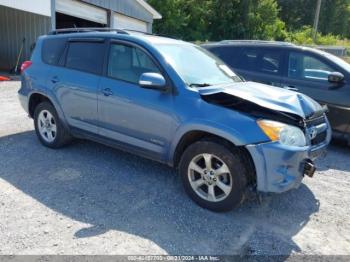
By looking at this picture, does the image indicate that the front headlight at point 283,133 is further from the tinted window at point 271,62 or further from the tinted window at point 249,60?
the tinted window at point 249,60

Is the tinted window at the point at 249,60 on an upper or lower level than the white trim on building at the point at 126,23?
lower

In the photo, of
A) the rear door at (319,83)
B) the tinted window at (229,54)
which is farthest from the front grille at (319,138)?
the tinted window at (229,54)

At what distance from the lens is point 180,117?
12.2 ft

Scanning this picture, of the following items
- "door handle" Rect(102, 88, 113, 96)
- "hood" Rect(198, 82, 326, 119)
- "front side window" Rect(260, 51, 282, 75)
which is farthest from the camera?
"front side window" Rect(260, 51, 282, 75)

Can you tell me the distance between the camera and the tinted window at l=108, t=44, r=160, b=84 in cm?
413

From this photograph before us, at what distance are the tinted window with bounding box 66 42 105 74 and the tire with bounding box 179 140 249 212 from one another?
179 centimetres

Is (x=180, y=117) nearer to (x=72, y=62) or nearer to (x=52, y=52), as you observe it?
(x=72, y=62)

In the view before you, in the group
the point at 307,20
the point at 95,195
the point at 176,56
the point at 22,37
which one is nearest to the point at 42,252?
the point at 95,195

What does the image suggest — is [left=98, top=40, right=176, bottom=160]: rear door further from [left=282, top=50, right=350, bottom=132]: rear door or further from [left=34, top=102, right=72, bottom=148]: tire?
[left=282, top=50, right=350, bottom=132]: rear door

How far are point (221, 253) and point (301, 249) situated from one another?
75cm

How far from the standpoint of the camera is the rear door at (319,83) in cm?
577

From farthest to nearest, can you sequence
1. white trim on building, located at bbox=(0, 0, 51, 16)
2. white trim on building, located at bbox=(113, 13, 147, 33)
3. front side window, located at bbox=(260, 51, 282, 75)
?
white trim on building, located at bbox=(113, 13, 147, 33)
white trim on building, located at bbox=(0, 0, 51, 16)
front side window, located at bbox=(260, 51, 282, 75)

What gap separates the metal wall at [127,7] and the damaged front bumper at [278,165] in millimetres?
14253

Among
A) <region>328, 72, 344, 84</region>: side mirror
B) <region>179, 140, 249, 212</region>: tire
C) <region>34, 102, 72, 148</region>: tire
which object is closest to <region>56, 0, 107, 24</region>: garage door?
<region>34, 102, 72, 148</region>: tire
